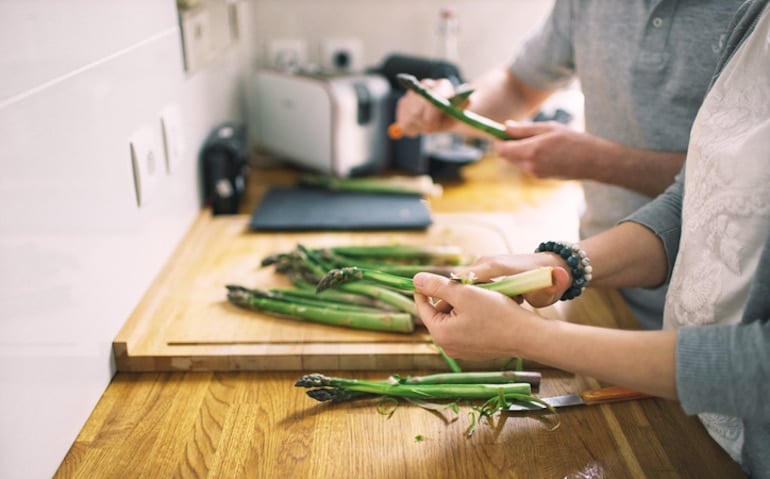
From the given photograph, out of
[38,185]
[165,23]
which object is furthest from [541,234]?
[38,185]

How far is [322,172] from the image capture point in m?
2.06

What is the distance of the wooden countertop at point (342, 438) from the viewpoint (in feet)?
2.99

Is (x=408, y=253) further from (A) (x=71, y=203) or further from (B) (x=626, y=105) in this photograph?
(A) (x=71, y=203)

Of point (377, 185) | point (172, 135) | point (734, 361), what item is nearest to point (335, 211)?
point (377, 185)

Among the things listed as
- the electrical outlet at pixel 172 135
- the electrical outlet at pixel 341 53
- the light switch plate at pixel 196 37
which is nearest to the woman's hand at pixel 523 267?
the electrical outlet at pixel 172 135

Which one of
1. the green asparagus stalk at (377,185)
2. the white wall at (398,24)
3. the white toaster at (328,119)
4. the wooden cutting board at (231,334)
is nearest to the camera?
the wooden cutting board at (231,334)

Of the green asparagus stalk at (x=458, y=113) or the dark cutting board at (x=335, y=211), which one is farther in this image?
Result: the dark cutting board at (x=335, y=211)

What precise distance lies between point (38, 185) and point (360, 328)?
55 centimetres

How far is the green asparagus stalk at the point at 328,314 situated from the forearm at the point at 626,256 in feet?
1.06

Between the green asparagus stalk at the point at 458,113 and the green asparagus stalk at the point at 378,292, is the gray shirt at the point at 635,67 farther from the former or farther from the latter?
the green asparagus stalk at the point at 378,292

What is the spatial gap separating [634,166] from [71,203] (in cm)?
98

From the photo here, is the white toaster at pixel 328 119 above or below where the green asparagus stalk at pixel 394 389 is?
above

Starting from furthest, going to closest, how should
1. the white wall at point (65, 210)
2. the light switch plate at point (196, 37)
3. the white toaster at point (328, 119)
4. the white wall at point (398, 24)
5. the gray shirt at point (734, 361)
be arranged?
1. the white wall at point (398, 24)
2. the white toaster at point (328, 119)
3. the light switch plate at point (196, 37)
4. the white wall at point (65, 210)
5. the gray shirt at point (734, 361)

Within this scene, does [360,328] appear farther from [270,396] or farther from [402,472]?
[402,472]
